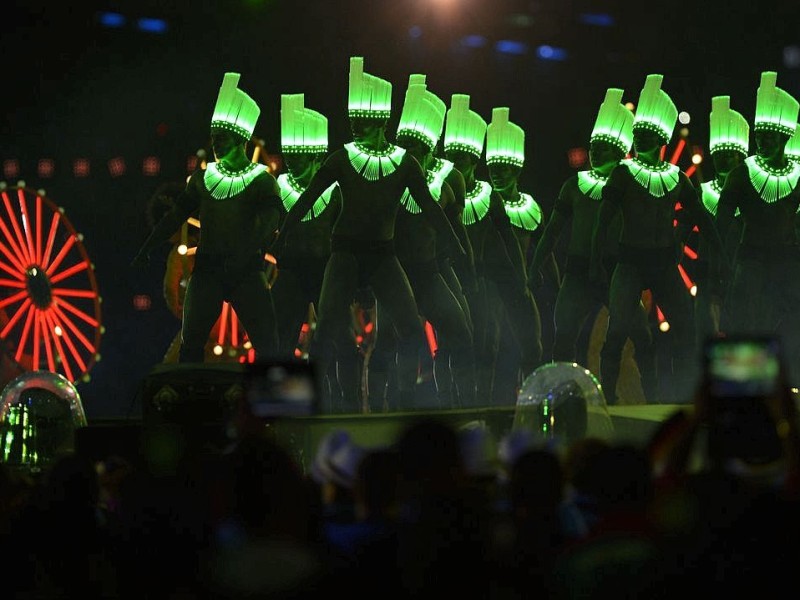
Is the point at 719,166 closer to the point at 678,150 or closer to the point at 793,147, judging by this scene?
the point at 793,147

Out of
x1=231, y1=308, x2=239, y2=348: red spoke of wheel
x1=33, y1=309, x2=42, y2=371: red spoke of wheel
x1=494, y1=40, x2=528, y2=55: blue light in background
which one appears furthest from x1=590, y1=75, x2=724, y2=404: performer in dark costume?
x1=33, y1=309, x2=42, y2=371: red spoke of wheel

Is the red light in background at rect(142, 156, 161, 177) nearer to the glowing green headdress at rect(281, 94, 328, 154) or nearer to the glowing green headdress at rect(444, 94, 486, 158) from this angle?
the glowing green headdress at rect(281, 94, 328, 154)

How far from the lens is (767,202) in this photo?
11.2 m

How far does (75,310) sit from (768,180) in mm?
5328

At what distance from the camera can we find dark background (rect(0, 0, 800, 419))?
41.2ft

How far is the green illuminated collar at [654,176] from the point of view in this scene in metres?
10.9

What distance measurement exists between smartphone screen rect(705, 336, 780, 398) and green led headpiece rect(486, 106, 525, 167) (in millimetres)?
8105

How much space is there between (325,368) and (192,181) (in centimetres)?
151

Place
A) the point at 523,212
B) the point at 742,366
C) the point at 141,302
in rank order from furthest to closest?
1. the point at 141,302
2. the point at 523,212
3. the point at 742,366

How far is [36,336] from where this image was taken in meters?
12.2

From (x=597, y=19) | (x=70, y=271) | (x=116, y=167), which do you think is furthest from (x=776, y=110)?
(x=70, y=271)

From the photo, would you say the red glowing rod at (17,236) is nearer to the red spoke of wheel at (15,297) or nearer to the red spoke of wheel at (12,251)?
the red spoke of wheel at (12,251)

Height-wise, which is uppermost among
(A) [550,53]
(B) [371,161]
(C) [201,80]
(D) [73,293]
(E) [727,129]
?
(A) [550,53]

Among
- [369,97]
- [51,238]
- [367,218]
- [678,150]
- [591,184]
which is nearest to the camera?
[367,218]
